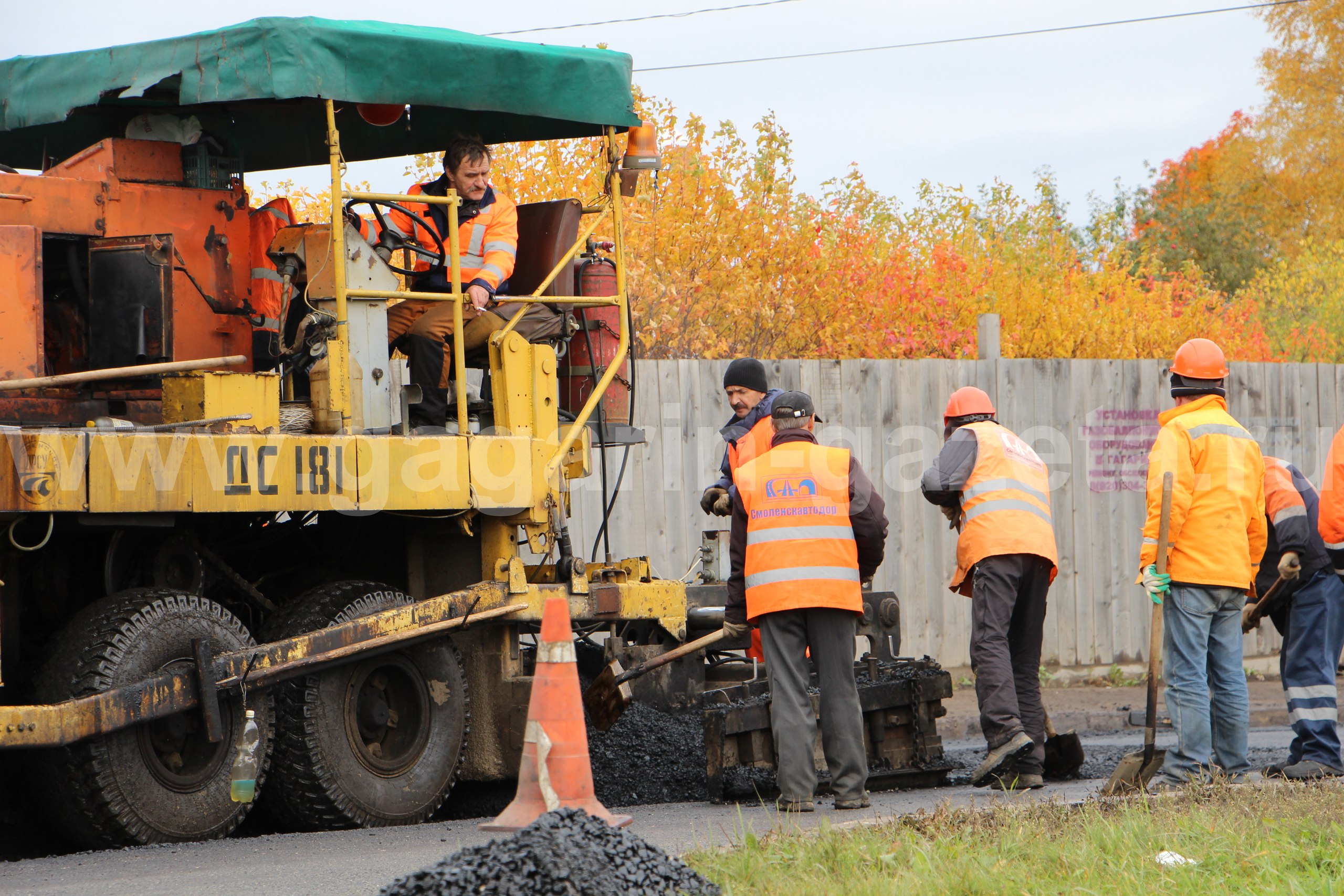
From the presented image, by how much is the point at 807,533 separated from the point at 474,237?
2083mm

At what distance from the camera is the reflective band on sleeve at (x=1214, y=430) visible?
6668 millimetres

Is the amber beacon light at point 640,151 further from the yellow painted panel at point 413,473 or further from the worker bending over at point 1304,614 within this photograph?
the worker bending over at point 1304,614

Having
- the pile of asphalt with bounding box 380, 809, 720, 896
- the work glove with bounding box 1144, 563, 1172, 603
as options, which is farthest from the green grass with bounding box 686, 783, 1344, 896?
the work glove with bounding box 1144, 563, 1172, 603

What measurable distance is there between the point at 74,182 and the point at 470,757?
3.10m

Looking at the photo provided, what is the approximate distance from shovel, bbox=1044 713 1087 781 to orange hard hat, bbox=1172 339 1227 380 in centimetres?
190

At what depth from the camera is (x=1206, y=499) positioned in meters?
6.61

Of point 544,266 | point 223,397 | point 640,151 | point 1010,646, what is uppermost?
point 640,151

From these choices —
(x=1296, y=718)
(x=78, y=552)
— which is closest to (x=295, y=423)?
(x=78, y=552)

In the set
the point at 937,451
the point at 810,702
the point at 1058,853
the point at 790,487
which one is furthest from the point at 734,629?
the point at 937,451

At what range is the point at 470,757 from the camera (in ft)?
22.5

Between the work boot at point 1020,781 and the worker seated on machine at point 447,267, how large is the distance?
3051 mm

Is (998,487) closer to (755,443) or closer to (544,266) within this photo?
(755,443)

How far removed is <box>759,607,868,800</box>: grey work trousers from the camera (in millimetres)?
6344

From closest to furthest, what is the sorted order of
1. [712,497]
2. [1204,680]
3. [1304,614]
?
[1204,680]
[1304,614]
[712,497]
